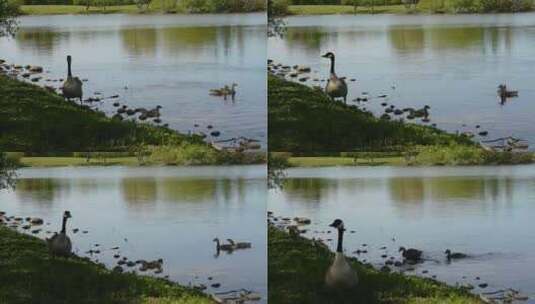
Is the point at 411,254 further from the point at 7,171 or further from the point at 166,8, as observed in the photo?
the point at 7,171

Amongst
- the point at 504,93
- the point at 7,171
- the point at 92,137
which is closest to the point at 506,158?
the point at 504,93

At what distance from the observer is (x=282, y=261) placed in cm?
481

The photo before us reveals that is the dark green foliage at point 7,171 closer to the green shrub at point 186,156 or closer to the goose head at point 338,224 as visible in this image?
the green shrub at point 186,156

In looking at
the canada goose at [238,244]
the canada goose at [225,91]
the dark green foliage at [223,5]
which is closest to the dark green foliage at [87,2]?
the dark green foliage at [223,5]

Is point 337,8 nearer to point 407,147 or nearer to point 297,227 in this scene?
point 407,147

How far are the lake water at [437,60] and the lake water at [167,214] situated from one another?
2.19 ft

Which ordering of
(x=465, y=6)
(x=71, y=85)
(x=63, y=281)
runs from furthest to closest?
(x=465, y=6)
(x=71, y=85)
(x=63, y=281)

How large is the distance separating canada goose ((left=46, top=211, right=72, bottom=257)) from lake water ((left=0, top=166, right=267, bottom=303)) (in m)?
0.03

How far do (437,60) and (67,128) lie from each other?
184 centimetres

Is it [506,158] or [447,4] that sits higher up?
[447,4]

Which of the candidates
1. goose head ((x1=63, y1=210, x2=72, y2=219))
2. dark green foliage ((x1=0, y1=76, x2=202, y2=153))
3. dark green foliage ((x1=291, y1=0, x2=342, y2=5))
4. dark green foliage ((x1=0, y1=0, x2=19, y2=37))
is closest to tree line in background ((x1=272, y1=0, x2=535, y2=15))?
dark green foliage ((x1=291, y1=0, x2=342, y2=5))

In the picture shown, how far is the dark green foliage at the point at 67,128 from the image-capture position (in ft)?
15.8

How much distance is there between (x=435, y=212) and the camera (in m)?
4.74

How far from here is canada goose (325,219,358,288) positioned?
4.73 metres
